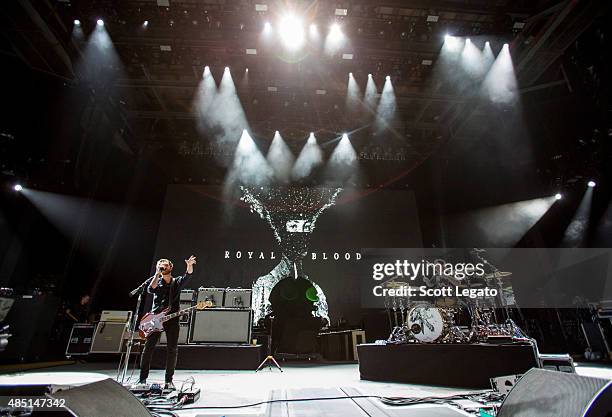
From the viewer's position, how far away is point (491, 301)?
5.56 metres

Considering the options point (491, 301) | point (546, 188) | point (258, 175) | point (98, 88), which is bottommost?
point (491, 301)

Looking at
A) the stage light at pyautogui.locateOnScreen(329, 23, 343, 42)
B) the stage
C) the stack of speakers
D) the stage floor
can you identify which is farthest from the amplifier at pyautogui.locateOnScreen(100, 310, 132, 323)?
the stage light at pyautogui.locateOnScreen(329, 23, 343, 42)

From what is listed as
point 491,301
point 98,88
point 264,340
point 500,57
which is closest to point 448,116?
point 500,57

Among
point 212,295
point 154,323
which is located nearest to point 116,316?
point 212,295

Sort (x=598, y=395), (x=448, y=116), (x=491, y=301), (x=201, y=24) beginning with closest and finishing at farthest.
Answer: (x=598, y=395) → (x=491, y=301) → (x=201, y=24) → (x=448, y=116)

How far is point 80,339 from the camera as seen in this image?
6605 millimetres

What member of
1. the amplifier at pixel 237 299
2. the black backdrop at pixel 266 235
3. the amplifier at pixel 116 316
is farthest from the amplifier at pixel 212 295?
the black backdrop at pixel 266 235

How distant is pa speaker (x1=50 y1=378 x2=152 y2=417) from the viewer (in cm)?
100

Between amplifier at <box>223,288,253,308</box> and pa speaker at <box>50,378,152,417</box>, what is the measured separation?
5.00 metres

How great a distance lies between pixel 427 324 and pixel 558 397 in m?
2.89

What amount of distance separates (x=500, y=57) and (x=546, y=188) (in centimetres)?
343

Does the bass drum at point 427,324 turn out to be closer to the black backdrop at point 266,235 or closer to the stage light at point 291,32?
the black backdrop at point 266,235

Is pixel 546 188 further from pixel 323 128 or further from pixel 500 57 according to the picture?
pixel 323 128

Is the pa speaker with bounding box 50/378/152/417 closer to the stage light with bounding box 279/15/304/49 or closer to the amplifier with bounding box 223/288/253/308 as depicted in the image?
the amplifier with bounding box 223/288/253/308
